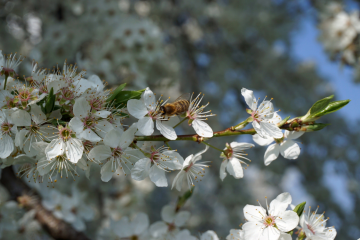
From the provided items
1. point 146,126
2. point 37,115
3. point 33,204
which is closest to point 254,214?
point 146,126

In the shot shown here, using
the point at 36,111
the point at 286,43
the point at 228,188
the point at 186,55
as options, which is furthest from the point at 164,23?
the point at 36,111

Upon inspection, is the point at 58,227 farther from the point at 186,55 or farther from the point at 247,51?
the point at 247,51

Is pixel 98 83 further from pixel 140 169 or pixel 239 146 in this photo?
pixel 239 146

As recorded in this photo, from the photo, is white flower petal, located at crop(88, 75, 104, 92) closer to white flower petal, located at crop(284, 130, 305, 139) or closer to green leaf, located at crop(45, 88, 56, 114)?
green leaf, located at crop(45, 88, 56, 114)

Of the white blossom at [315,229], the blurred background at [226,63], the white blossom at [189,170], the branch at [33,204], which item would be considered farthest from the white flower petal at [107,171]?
the blurred background at [226,63]

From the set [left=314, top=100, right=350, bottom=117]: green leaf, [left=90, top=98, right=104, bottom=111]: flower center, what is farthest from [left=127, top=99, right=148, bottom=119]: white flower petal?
[left=314, top=100, right=350, bottom=117]: green leaf

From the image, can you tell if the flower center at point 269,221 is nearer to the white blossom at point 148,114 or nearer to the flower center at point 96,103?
the white blossom at point 148,114
